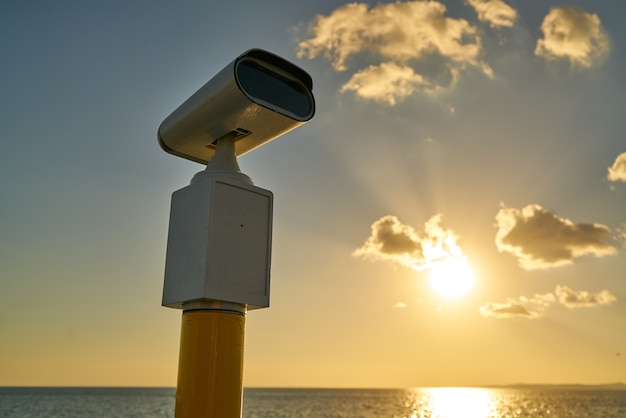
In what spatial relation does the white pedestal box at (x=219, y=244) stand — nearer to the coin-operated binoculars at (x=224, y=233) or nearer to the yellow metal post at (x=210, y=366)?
the coin-operated binoculars at (x=224, y=233)

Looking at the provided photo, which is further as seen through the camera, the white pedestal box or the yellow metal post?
the white pedestal box

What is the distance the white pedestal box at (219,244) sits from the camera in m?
5.35

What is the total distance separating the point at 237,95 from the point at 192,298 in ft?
6.43

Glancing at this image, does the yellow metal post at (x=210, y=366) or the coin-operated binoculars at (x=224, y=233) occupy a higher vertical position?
the coin-operated binoculars at (x=224, y=233)

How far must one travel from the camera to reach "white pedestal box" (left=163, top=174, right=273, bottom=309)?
17.5ft

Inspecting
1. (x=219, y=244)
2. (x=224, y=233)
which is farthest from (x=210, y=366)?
(x=224, y=233)

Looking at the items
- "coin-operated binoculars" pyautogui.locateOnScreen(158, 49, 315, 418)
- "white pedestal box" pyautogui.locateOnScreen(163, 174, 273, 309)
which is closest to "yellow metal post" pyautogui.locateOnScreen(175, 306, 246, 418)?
"coin-operated binoculars" pyautogui.locateOnScreen(158, 49, 315, 418)

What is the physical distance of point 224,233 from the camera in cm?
548

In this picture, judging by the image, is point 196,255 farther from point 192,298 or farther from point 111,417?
point 111,417

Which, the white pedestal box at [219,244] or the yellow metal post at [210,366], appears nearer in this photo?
the yellow metal post at [210,366]

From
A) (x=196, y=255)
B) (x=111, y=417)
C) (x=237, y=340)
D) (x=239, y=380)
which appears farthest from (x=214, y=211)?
(x=111, y=417)

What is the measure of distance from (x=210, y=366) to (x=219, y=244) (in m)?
1.10

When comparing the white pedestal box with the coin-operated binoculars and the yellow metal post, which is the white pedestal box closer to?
the coin-operated binoculars

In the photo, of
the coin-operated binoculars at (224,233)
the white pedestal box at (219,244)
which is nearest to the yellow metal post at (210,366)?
the coin-operated binoculars at (224,233)
